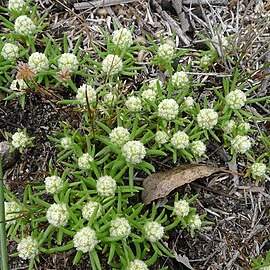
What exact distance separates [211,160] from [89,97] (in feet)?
3.93

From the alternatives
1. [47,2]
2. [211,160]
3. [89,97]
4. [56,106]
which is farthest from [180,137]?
[47,2]

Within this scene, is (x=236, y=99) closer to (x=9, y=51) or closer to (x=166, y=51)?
(x=166, y=51)

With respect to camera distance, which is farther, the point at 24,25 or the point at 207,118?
the point at 24,25

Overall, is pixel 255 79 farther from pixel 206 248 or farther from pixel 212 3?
pixel 206 248

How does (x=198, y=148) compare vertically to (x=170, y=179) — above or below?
above

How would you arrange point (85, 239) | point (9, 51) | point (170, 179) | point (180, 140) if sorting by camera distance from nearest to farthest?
1. point (85, 239)
2. point (180, 140)
3. point (170, 179)
4. point (9, 51)

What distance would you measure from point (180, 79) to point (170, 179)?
32.9 inches

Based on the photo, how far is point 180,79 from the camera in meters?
3.82

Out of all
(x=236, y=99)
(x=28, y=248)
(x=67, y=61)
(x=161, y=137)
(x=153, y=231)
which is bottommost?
(x=28, y=248)

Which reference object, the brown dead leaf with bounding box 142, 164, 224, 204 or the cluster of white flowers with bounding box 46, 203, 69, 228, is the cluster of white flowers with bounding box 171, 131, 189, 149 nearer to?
the brown dead leaf with bounding box 142, 164, 224, 204

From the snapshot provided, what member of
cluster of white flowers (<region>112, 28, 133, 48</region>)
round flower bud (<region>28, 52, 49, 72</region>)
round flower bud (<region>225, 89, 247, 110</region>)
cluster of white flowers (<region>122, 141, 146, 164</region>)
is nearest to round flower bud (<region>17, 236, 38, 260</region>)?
cluster of white flowers (<region>122, 141, 146, 164</region>)

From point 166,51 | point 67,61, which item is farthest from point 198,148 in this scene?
point 67,61

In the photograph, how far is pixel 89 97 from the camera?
3703mm

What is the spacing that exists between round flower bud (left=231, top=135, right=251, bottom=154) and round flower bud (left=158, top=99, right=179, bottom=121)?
1.80 feet
